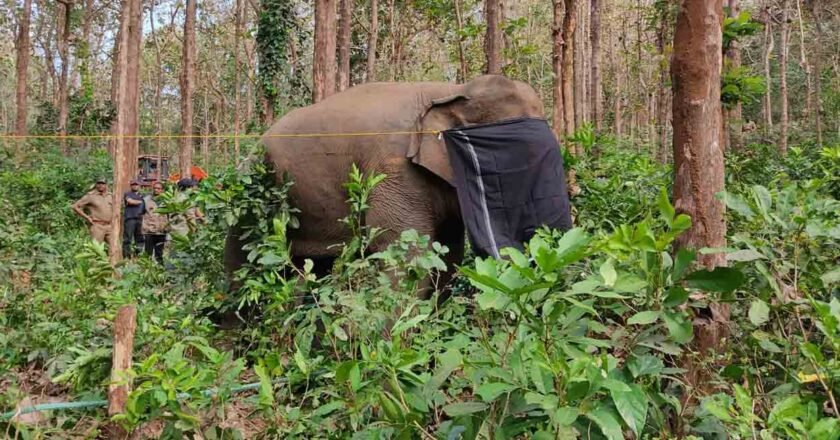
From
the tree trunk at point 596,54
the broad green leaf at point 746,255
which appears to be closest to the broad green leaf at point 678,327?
the broad green leaf at point 746,255

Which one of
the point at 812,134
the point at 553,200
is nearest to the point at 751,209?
the point at 553,200

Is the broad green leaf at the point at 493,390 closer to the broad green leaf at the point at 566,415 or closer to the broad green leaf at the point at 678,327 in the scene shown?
the broad green leaf at the point at 566,415

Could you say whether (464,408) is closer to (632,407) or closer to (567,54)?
(632,407)

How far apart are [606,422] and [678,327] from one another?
36 cm

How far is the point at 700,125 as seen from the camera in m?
2.65

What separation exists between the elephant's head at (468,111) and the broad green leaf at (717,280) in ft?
10.3

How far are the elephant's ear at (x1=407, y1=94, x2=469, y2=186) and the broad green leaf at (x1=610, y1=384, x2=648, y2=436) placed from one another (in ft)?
10.8

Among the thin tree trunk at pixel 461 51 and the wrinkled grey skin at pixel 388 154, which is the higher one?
the thin tree trunk at pixel 461 51

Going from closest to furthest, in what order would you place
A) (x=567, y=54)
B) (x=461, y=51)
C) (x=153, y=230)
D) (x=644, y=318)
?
(x=644, y=318), (x=567, y=54), (x=153, y=230), (x=461, y=51)

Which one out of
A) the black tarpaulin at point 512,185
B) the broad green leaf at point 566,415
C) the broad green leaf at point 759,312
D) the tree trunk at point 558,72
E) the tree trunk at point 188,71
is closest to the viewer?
the broad green leaf at point 566,415

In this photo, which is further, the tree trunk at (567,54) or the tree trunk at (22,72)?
the tree trunk at (22,72)

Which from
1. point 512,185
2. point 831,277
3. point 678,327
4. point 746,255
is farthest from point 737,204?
point 512,185

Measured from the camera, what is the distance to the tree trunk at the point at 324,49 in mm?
8812

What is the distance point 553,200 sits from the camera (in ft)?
16.0
